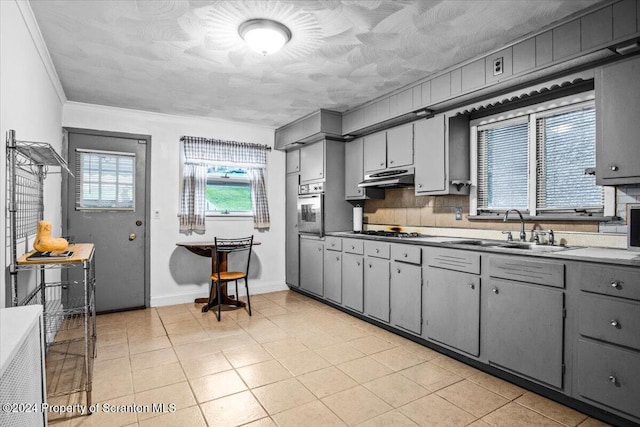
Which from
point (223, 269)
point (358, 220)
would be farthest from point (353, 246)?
point (223, 269)

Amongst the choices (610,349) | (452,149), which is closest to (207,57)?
(452,149)

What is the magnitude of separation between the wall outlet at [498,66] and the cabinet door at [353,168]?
6.28 feet

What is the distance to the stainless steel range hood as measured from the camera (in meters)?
3.83

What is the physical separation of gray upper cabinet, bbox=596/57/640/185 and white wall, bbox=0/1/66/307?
360 centimetres

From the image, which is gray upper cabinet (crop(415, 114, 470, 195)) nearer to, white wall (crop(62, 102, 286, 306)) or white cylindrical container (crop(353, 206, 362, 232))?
white cylindrical container (crop(353, 206, 362, 232))

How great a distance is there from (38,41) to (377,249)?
3.35m

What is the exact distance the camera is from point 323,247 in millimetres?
4684

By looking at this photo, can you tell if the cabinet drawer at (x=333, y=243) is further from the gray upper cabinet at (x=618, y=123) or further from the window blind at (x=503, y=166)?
the gray upper cabinet at (x=618, y=123)

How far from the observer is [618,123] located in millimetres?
2270

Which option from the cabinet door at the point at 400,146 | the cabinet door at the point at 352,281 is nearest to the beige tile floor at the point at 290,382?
the cabinet door at the point at 352,281

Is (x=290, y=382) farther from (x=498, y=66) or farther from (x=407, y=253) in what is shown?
(x=498, y=66)

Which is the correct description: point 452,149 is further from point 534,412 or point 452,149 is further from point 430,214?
point 534,412

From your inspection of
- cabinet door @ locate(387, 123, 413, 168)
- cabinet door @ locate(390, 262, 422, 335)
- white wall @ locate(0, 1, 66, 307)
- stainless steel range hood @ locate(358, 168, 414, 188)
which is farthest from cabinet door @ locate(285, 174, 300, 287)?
white wall @ locate(0, 1, 66, 307)

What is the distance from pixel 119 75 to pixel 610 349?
437 centimetres
